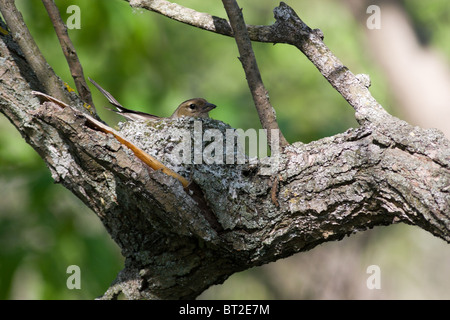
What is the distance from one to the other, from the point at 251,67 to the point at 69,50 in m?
1.57

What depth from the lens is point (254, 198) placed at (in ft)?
10.9

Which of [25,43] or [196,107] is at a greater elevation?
[196,107]

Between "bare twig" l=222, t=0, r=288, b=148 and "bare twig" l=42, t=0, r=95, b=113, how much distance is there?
1359mm

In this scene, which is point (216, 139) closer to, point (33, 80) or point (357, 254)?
point (33, 80)

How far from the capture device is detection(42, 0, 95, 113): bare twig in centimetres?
404

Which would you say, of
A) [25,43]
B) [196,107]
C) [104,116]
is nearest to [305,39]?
[25,43]

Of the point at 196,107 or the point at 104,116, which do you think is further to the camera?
the point at 104,116

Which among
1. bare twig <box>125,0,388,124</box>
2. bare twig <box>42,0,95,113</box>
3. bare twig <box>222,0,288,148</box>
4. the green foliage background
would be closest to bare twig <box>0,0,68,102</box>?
bare twig <box>42,0,95,113</box>

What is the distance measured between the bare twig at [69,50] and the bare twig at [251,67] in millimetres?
1359

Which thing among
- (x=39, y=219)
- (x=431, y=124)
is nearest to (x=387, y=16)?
(x=431, y=124)

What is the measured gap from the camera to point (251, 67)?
3.40m

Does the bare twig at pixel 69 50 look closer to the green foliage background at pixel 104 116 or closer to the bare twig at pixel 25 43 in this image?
the bare twig at pixel 25 43

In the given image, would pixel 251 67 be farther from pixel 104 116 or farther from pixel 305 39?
pixel 104 116

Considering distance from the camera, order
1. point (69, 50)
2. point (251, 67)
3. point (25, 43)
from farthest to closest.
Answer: point (69, 50), point (25, 43), point (251, 67)
